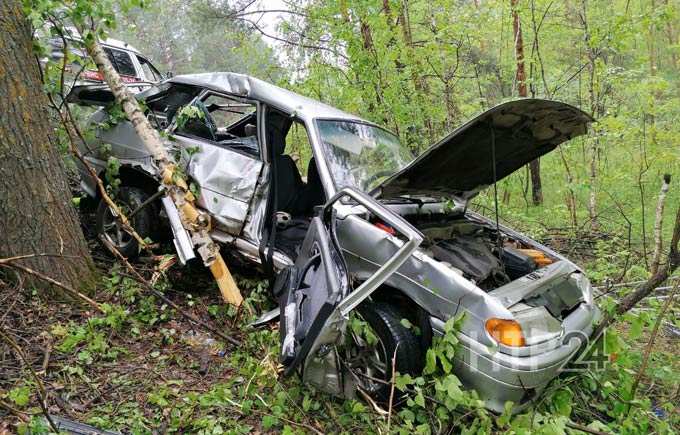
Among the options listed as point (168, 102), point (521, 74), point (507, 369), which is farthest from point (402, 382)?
point (521, 74)

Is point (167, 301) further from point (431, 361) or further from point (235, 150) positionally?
point (431, 361)

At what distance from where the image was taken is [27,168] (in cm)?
308

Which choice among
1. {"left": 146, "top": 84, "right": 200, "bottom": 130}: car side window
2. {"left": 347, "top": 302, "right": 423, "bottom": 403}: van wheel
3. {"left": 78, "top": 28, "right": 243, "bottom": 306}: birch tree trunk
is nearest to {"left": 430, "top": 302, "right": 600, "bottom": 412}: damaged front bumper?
{"left": 347, "top": 302, "right": 423, "bottom": 403}: van wheel

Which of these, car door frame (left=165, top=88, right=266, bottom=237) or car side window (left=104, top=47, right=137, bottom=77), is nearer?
car door frame (left=165, top=88, right=266, bottom=237)

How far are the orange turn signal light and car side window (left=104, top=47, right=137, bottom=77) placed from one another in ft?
29.5

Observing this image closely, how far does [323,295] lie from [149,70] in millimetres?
9072

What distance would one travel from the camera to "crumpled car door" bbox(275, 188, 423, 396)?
85.7 inches

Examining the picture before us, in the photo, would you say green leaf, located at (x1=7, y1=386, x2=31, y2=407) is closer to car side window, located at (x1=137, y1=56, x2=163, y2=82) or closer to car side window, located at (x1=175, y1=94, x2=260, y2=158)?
car side window, located at (x1=175, y1=94, x2=260, y2=158)

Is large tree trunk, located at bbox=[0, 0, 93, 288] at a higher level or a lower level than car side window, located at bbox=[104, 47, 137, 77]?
lower

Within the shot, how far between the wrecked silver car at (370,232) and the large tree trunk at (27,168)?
2.70ft

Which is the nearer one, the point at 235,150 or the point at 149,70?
the point at 235,150

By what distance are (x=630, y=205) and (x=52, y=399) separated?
9527mm

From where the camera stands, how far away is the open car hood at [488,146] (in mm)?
2820

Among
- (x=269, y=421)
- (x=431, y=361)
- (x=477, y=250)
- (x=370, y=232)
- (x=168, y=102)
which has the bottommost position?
(x=269, y=421)
